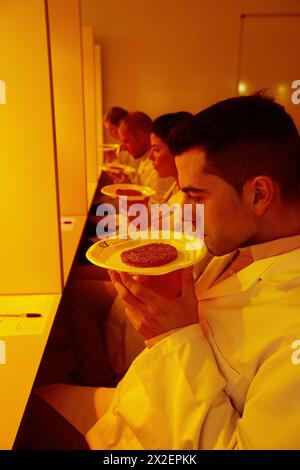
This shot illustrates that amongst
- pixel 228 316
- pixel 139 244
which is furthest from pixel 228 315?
pixel 139 244

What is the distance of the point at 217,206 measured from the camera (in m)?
1.00

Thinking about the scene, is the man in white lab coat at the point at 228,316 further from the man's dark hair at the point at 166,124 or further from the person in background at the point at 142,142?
the person in background at the point at 142,142

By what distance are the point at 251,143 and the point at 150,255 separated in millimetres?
358

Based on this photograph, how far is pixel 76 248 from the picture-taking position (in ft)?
6.41

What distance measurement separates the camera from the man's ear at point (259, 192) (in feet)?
3.08

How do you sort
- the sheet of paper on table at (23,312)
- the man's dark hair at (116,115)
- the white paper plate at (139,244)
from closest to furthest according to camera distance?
the white paper plate at (139,244), the sheet of paper on table at (23,312), the man's dark hair at (116,115)

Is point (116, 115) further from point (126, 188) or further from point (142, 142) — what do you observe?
point (126, 188)

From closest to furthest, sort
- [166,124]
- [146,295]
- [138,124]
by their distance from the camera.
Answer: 1. [146,295]
2. [166,124]
3. [138,124]

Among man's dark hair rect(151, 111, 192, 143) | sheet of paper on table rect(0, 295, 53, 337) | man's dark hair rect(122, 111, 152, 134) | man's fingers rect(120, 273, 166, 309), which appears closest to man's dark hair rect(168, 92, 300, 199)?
man's fingers rect(120, 273, 166, 309)

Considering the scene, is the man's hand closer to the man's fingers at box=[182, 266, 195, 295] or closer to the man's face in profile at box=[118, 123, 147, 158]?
the man's fingers at box=[182, 266, 195, 295]

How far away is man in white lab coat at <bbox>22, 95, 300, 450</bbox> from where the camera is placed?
825mm

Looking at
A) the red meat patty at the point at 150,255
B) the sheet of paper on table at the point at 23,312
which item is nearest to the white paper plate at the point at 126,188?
the sheet of paper on table at the point at 23,312

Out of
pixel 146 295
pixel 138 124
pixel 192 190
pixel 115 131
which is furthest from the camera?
pixel 115 131
